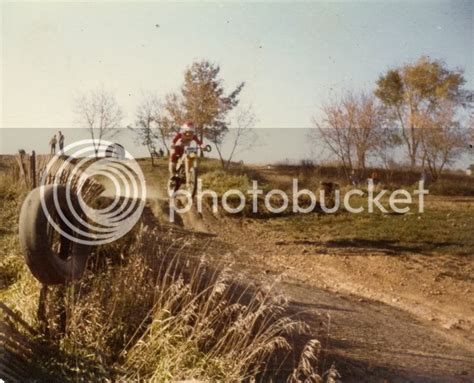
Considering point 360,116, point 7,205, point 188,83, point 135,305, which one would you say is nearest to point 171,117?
point 188,83

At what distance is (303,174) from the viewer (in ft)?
20.1

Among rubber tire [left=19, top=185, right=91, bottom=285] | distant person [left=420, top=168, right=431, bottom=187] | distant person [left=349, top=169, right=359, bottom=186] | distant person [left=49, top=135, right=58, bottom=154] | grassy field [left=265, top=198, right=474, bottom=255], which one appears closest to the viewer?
rubber tire [left=19, top=185, right=91, bottom=285]

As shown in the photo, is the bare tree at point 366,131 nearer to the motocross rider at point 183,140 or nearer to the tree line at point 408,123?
the tree line at point 408,123

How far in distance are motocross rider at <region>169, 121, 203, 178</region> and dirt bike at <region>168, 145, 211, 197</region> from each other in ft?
0.26

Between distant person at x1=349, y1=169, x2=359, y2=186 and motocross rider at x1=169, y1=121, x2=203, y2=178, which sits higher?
motocross rider at x1=169, y1=121, x2=203, y2=178

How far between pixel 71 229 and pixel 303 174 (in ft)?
11.7

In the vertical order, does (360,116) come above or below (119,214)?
above

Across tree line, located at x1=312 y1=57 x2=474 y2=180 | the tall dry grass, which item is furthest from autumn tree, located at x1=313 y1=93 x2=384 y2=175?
the tall dry grass

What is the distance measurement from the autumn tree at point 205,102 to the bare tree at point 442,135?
4773 mm

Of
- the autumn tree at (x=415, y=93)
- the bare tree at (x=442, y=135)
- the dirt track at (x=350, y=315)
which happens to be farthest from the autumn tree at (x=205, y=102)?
the bare tree at (x=442, y=135)

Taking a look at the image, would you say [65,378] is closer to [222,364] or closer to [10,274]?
[222,364]

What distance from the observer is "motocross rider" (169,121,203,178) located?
5.76 m

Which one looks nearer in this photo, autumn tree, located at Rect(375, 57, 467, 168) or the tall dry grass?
the tall dry grass

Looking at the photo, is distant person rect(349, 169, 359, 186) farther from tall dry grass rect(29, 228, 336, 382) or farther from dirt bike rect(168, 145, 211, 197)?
tall dry grass rect(29, 228, 336, 382)
